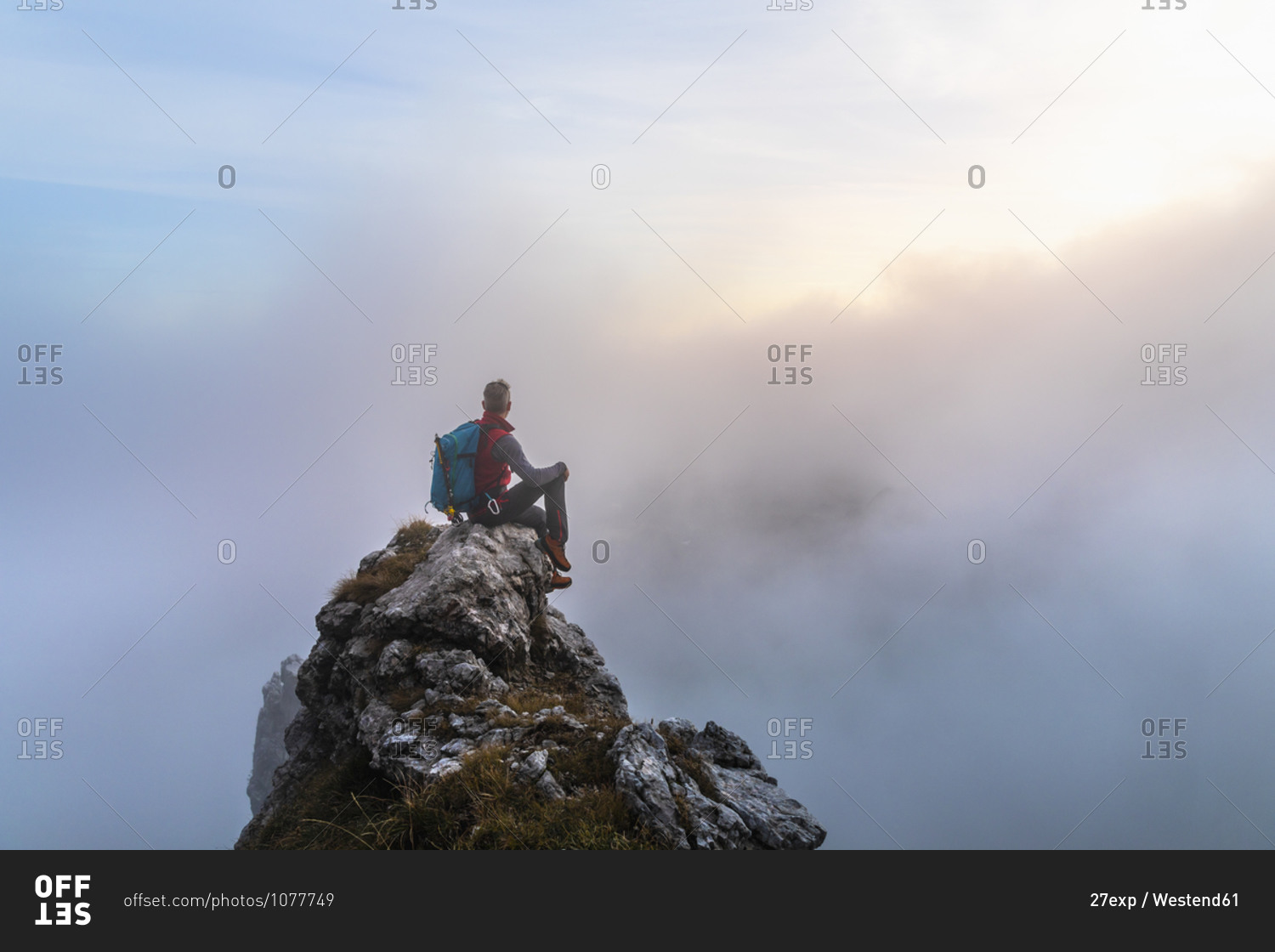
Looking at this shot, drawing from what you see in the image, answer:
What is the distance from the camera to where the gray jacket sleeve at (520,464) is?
636 inches

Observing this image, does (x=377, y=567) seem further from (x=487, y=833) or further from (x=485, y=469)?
(x=487, y=833)

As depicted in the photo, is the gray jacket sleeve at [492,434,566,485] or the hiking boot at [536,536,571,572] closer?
the gray jacket sleeve at [492,434,566,485]

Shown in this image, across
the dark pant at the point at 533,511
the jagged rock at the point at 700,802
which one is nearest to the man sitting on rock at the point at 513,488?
the dark pant at the point at 533,511

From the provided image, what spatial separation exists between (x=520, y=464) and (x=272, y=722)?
152428 mm

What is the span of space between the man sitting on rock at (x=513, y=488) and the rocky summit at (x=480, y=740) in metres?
0.44

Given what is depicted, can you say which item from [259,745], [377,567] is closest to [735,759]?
[377,567]

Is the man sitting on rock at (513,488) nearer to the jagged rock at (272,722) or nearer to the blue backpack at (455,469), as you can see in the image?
the blue backpack at (455,469)

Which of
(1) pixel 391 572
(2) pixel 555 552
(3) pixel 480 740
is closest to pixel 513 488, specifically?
(2) pixel 555 552

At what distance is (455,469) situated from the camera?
53.5 ft

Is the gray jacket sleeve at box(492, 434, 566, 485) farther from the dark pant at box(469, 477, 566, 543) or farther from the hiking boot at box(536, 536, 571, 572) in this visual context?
the hiking boot at box(536, 536, 571, 572)

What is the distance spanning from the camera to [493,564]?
15.6 m

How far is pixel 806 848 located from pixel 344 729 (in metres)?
9.59

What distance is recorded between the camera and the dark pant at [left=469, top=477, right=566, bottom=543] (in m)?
16.9

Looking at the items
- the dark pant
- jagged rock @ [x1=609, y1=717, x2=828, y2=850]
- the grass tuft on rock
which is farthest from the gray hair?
jagged rock @ [x1=609, y1=717, x2=828, y2=850]
